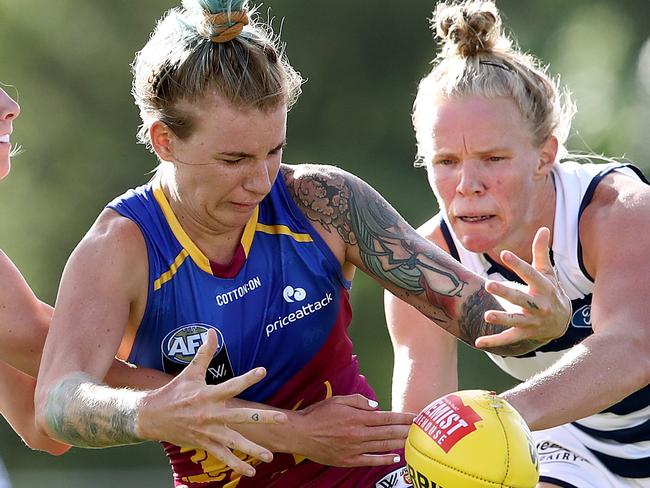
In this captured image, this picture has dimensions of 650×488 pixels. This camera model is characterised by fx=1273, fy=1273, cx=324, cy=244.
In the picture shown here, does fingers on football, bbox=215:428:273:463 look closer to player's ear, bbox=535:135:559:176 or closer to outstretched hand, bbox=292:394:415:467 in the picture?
→ outstretched hand, bbox=292:394:415:467

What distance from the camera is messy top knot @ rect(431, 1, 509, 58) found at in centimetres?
473

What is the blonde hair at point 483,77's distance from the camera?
4590 mm

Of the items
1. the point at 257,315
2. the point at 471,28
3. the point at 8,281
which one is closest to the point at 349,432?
the point at 257,315

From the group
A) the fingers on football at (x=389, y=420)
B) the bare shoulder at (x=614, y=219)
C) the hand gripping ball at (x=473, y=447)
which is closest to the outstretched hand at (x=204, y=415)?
the hand gripping ball at (x=473, y=447)

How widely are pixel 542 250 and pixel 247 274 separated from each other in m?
0.95

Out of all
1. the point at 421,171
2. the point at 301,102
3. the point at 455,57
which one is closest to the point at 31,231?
the point at 301,102

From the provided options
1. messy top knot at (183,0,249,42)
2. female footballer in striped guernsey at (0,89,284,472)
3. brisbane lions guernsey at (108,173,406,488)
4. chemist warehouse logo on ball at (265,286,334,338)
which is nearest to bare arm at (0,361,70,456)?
female footballer in striped guernsey at (0,89,284,472)

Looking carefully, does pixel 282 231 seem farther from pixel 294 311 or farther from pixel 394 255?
pixel 394 255

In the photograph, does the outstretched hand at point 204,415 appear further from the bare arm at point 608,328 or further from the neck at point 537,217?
the neck at point 537,217

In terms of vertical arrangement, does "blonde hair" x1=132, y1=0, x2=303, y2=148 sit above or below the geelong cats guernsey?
above

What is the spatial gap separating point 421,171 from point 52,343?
10791mm

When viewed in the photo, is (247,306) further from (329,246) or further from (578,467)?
(578,467)

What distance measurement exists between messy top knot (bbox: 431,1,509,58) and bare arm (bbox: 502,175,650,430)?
70 cm

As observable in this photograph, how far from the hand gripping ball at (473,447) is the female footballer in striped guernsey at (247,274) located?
25 centimetres
